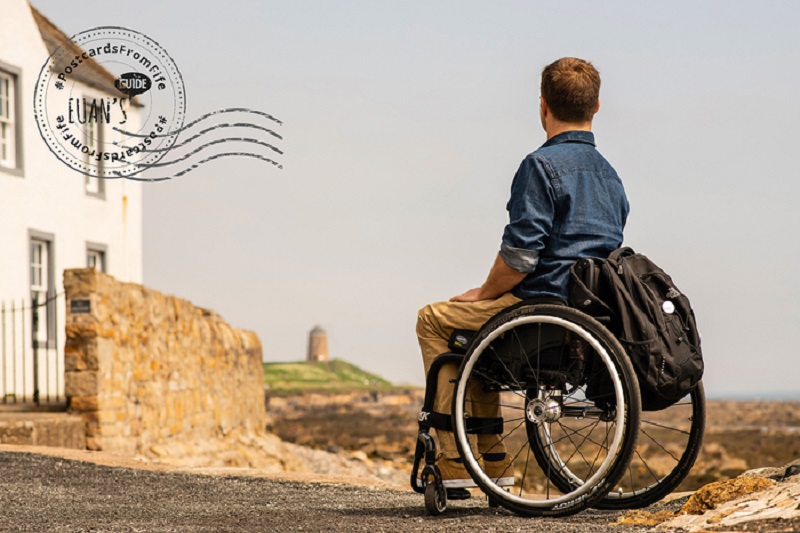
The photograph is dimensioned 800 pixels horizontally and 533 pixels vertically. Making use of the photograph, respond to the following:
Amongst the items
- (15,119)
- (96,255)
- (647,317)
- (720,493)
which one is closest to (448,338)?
(647,317)

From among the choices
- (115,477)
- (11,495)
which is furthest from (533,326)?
(115,477)

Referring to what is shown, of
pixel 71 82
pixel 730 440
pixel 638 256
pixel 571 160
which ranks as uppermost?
pixel 71 82

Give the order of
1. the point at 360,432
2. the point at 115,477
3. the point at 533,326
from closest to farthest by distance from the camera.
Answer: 1. the point at 533,326
2. the point at 115,477
3. the point at 360,432

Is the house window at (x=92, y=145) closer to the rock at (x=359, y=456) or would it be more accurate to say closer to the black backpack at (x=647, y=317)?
the rock at (x=359, y=456)

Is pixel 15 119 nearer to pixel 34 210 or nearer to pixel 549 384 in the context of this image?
pixel 34 210

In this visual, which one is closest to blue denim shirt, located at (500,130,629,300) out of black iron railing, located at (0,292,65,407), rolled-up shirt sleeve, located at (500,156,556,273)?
rolled-up shirt sleeve, located at (500,156,556,273)

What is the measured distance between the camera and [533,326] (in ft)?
15.0

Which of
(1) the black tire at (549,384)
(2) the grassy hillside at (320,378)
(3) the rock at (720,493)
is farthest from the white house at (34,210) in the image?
(2) the grassy hillside at (320,378)

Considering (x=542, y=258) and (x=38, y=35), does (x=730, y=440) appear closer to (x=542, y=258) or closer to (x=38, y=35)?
(x=38, y=35)

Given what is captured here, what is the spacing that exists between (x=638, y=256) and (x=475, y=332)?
776 millimetres

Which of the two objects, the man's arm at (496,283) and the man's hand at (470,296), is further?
the man's hand at (470,296)

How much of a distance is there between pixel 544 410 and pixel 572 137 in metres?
1.23

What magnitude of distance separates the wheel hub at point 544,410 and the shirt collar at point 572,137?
1147 millimetres

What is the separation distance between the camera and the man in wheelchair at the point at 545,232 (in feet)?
15.1
